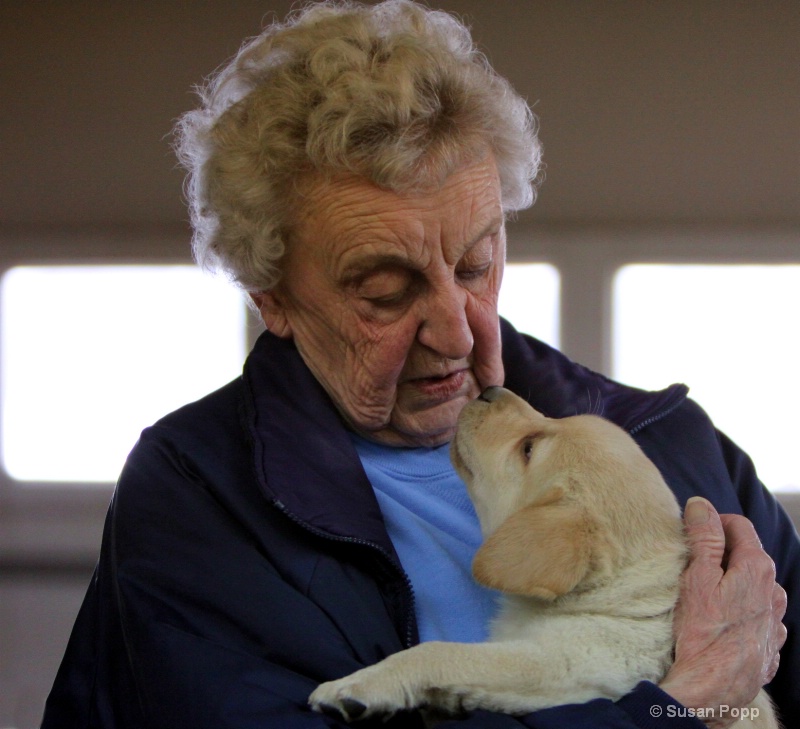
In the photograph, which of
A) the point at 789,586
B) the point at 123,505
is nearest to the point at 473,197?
the point at 123,505

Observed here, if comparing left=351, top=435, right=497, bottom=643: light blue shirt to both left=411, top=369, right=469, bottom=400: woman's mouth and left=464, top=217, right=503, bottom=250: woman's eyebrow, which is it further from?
left=464, top=217, right=503, bottom=250: woman's eyebrow

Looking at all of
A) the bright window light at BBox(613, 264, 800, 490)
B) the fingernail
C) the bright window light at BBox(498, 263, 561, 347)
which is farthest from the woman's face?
the bright window light at BBox(613, 264, 800, 490)

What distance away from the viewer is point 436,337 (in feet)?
4.73

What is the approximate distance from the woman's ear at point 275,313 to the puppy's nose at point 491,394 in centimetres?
35

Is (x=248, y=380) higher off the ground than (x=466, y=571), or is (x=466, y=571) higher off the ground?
(x=248, y=380)

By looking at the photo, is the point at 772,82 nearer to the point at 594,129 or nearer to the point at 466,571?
the point at 594,129

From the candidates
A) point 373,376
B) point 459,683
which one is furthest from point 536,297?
point 459,683

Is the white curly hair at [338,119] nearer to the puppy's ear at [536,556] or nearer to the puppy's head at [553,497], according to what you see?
the puppy's head at [553,497]

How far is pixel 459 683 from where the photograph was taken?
1.17 m

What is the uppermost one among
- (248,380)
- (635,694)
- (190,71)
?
(190,71)

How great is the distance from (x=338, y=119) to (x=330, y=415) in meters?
0.46

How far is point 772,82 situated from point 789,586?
8.89 feet

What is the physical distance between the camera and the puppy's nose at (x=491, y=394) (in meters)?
1.50

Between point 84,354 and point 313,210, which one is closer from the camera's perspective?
point 313,210
